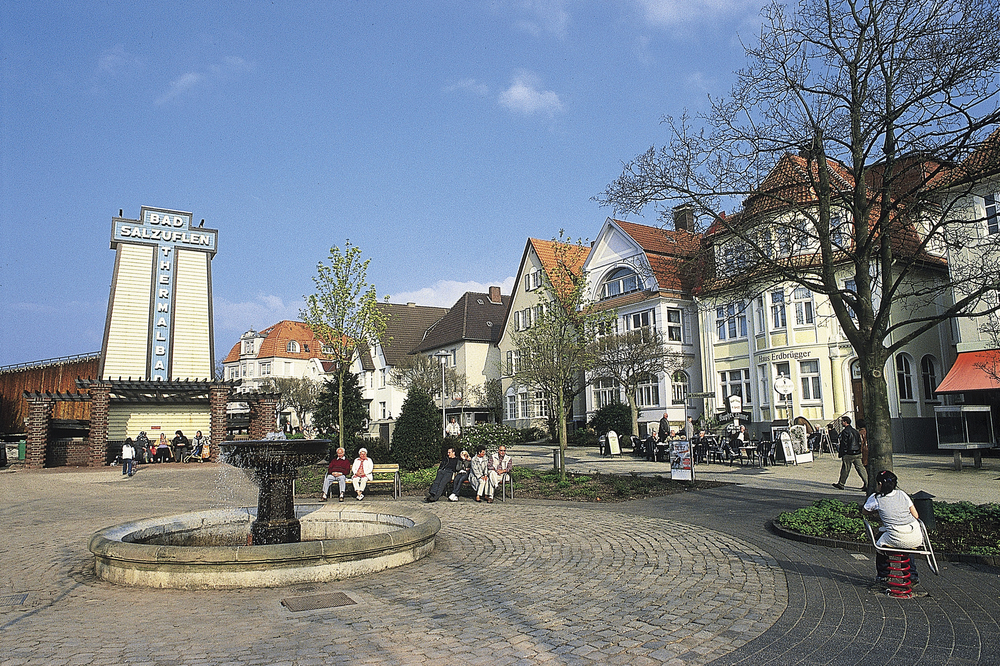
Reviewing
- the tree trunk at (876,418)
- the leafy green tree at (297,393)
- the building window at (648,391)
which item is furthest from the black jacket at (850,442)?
the leafy green tree at (297,393)

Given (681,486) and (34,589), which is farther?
(681,486)

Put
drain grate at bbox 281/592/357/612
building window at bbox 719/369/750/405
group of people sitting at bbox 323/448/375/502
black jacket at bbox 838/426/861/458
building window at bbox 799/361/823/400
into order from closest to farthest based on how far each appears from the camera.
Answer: drain grate at bbox 281/592/357/612 < group of people sitting at bbox 323/448/375/502 < black jacket at bbox 838/426/861/458 < building window at bbox 799/361/823/400 < building window at bbox 719/369/750/405

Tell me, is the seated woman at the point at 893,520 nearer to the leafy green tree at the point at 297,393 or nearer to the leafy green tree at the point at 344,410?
the leafy green tree at the point at 344,410

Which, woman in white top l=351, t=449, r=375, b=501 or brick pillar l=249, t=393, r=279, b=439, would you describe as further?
brick pillar l=249, t=393, r=279, b=439

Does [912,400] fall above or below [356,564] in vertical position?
above

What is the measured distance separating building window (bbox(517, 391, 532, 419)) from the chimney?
3742 cm

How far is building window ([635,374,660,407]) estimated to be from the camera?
136 ft

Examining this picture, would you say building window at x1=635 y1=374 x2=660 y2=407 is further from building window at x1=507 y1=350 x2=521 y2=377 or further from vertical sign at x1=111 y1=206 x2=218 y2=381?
vertical sign at x1=111 y1=206 x2=218 y2=381

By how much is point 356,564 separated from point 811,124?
9.72m

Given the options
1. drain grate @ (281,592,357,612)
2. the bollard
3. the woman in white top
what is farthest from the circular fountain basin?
the woman in white top

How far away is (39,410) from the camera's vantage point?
3219 centimetres

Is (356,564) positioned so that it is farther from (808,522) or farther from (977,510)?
(977,510)

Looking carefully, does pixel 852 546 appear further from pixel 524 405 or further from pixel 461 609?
pixel 524 405

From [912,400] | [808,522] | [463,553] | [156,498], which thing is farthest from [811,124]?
[912,400]
